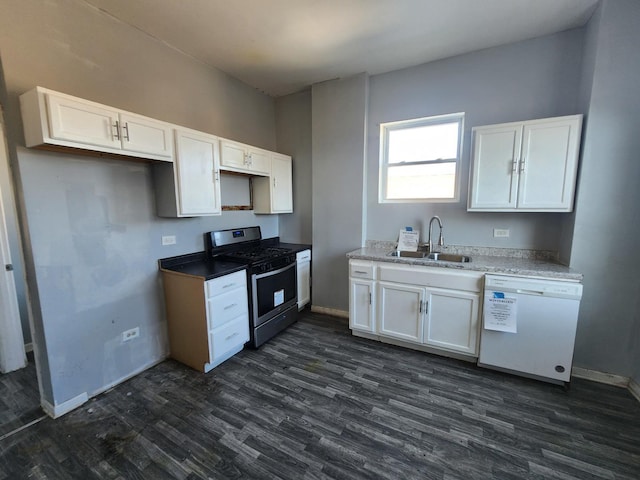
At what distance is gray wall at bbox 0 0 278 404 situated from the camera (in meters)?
1.71

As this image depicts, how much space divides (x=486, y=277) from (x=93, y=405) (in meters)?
3.29

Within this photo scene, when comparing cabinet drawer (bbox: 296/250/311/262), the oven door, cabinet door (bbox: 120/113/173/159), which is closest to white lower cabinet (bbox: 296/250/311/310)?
cabinet drawer (bbox: 296/250/311/262)

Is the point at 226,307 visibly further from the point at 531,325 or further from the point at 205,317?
the point at 531,325

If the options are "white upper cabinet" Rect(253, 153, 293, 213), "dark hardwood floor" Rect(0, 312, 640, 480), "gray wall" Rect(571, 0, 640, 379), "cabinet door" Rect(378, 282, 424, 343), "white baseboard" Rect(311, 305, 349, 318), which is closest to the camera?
"dark hardwood floor" Rect(0, 312, 640, 480)

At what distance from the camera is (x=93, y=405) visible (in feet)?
6.50

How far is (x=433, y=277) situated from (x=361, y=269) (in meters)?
0.72

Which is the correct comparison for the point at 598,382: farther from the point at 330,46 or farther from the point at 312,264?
the point at 330,46

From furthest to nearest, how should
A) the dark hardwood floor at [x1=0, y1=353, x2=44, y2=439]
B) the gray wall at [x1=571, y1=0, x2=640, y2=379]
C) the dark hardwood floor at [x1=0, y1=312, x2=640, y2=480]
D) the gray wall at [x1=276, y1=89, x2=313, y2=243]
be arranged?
the gray wall at [x1=276, y1=89, x2=313, y2=243] < the gray wall at [x1=571, y1=0, x2=640, y2=379] < the dark hardwood floor at [x1=0, y1=353, x2=44, y2=439] < the dark hardwood floor at [x1=0, y1=312, x2=640, y2=480]

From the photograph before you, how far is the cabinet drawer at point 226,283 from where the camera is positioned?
2.27 m

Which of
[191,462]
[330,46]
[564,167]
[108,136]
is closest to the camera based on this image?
[191,462]

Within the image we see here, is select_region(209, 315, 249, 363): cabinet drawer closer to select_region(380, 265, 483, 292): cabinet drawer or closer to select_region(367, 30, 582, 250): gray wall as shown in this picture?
select_region(380, 265, 483, 292): cabinet drawer

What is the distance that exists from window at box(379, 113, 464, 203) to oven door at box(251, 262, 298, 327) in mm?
1535

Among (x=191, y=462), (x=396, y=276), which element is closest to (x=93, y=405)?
(x=191, y=462)

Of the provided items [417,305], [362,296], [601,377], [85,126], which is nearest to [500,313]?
[417,305]
